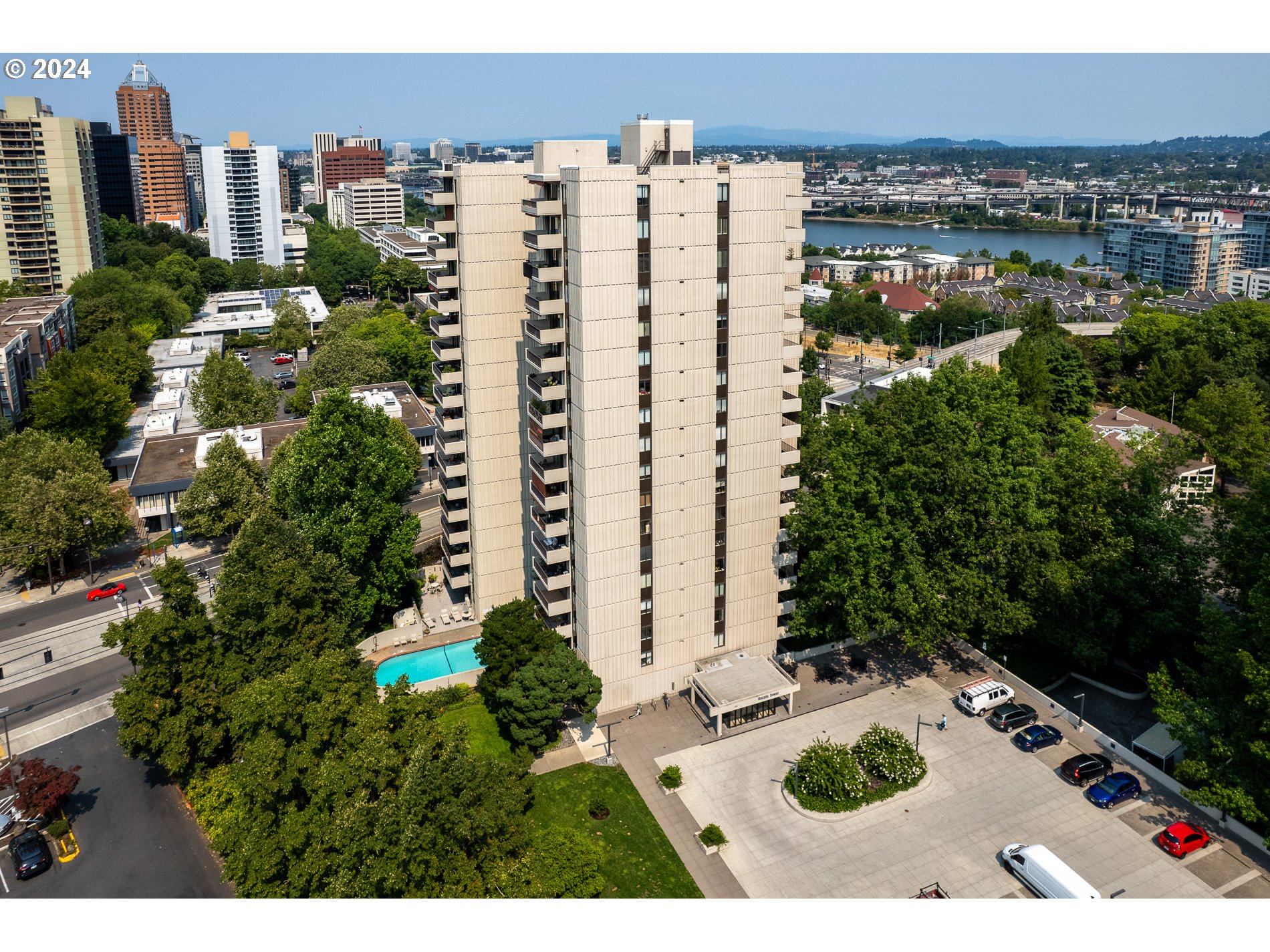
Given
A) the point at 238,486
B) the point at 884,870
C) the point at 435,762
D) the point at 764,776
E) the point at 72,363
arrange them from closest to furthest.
Answer: 1. the point at 435,762
2. the point at 884,870
3. the point at 764,776
4. the point at 238,486
5. the point at 72,363

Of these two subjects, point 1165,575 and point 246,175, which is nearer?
point 1165,575

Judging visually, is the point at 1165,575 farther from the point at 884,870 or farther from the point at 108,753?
the point at 108,753

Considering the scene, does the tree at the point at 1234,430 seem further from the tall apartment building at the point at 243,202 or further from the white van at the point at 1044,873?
the tall apartment building at the point at 243,202

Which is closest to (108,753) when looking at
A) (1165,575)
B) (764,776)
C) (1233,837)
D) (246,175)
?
(764,776)

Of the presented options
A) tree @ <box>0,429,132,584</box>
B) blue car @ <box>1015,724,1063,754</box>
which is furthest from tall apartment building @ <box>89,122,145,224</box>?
blue car @ <box>1015,724,1063,754</box>

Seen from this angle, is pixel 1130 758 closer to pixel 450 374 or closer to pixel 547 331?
pixel 547 331

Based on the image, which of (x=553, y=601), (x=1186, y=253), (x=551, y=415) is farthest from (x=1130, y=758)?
(x=1186, y=253)

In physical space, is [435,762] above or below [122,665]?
above
